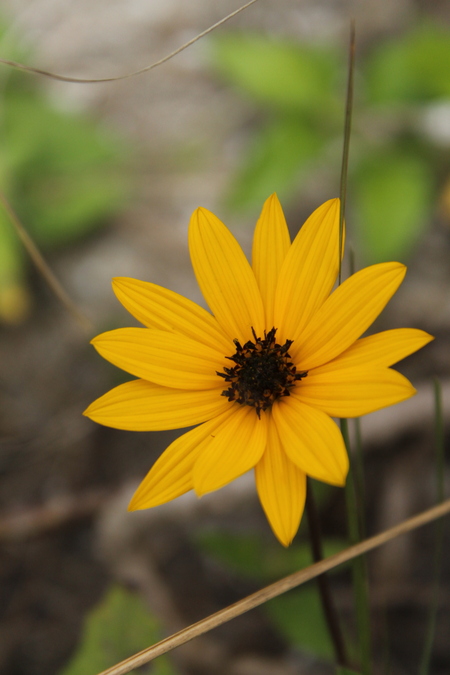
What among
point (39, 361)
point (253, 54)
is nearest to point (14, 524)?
point (39, 361)

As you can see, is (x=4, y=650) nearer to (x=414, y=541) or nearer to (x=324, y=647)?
(x=324, y=647)

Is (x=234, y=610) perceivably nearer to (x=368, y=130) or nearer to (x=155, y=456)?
(x=155, y=456)

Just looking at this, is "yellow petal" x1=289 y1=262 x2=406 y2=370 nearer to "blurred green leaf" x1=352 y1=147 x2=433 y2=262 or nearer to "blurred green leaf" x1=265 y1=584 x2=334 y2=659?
"blurred green leaf" x1=265 y1=584 x2=334 y2=659

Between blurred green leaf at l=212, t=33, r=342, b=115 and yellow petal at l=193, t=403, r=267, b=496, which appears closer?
yellow petal at l=193, t=403, r=267, b=496

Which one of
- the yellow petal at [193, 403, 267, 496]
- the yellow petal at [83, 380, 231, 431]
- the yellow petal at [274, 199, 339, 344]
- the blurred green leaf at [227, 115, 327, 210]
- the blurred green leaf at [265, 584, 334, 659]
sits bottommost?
the blurred green leaf at [265, 584, 334, 659]

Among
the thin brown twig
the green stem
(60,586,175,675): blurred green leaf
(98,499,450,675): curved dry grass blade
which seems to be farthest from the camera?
the thin brown twig

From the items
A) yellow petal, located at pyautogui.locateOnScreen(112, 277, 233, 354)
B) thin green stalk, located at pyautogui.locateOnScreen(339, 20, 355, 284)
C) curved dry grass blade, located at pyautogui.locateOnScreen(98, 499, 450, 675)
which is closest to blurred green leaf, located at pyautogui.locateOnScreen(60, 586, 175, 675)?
curved dry grass blade, located at pyautogui.locateOnScreen(98, 499, 450, 675)

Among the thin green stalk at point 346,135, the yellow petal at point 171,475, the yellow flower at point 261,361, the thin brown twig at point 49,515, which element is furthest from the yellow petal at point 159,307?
the thin brown twig at point 49,515
